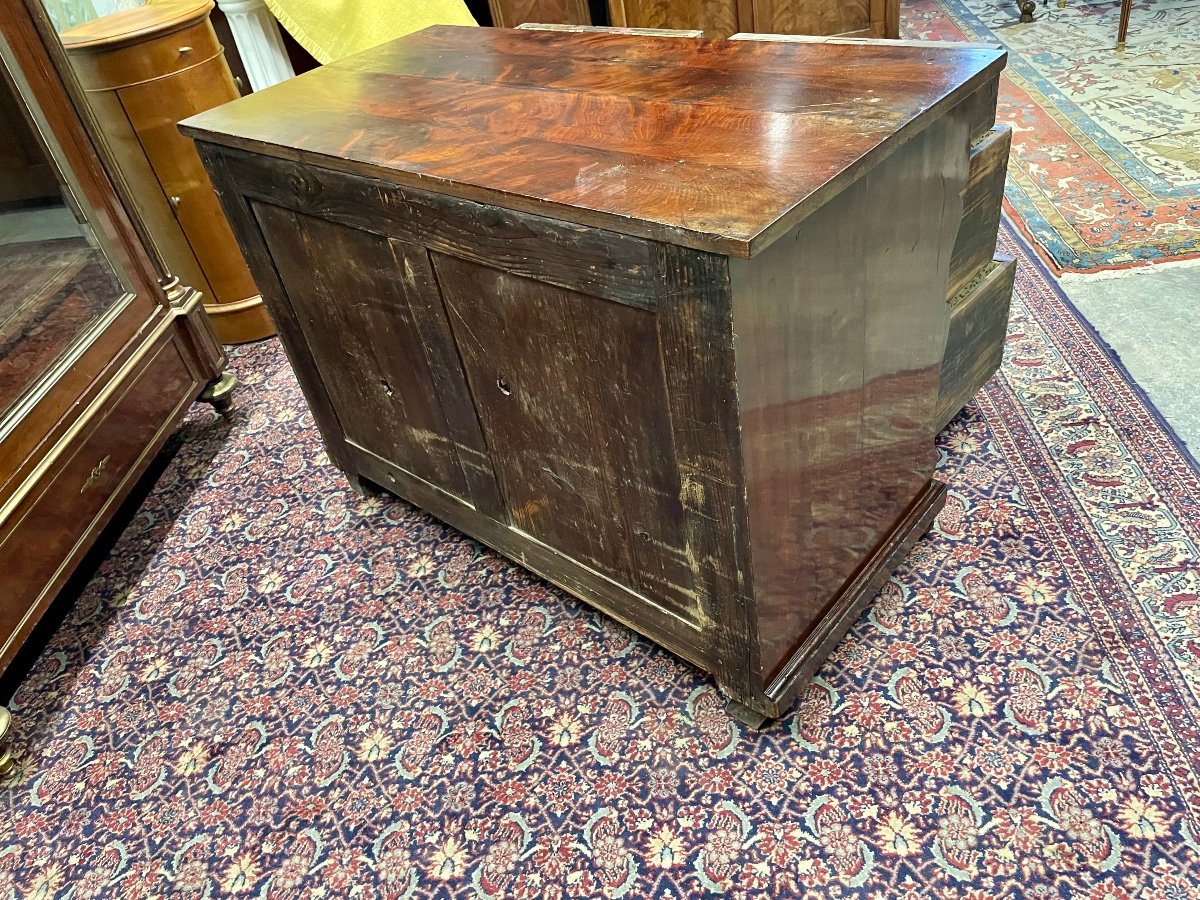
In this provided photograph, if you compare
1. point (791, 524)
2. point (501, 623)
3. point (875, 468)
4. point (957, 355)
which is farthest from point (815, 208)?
point (501, 623)

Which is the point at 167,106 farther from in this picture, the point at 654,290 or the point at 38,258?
the point at 654,290

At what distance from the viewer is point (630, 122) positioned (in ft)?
3.99

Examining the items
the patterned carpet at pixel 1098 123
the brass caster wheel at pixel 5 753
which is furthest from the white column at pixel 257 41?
the patterned carpet at pixel 1098 123

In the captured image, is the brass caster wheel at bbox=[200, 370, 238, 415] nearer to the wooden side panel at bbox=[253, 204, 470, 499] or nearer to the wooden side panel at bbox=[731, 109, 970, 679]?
the wooden side panel at bbox=[253, 204, 470, 499]

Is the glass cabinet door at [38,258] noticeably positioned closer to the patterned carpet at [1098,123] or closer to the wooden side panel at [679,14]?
the wooden side panel at [679,14]

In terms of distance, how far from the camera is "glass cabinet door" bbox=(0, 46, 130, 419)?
1.77 meters

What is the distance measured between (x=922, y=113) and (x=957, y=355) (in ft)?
2.43

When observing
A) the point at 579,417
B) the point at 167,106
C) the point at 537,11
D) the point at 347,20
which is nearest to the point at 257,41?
the point at 347,20

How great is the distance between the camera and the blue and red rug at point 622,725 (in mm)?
1222

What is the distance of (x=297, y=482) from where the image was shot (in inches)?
83.7

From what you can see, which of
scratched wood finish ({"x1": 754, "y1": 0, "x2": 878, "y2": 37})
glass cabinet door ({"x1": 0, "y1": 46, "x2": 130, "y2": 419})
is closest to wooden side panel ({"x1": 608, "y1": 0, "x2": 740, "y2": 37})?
scratched wood finish ({"x1": 754, "y1": 0, "x2": 878, "y2": 37})

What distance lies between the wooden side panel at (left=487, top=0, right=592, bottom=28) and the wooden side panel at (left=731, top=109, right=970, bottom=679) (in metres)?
2.12

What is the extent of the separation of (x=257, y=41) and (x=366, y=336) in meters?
1.70

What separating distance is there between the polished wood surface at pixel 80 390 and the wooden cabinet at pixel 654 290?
494mm
